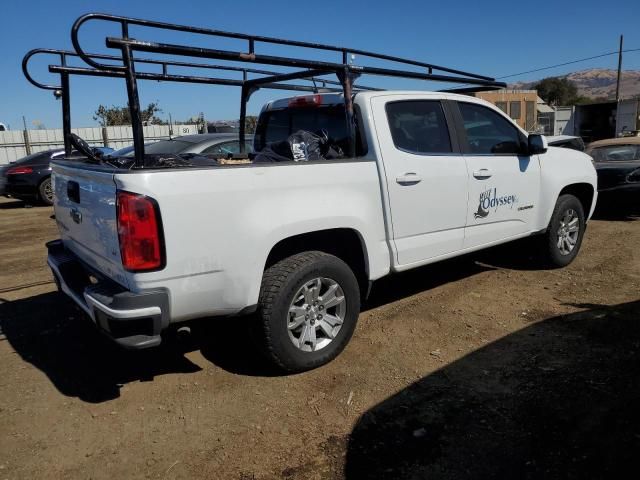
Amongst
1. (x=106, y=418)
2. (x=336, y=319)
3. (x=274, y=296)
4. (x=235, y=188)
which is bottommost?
(x=106, y=418)

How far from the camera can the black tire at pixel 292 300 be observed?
3.16 meters

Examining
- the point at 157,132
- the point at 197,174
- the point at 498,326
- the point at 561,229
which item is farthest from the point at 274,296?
the point at 157,132

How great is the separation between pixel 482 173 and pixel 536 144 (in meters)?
0.84

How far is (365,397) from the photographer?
3.18 metres

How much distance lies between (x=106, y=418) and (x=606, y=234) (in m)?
7.11

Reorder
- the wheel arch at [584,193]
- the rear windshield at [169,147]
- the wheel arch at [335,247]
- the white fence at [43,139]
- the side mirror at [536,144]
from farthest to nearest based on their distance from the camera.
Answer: the white fence at [43,139] → the rear windshield at [169,147] → the wheel arch at [584,193] → the side mirror at [536,144] → the wheel arch at [335,247]

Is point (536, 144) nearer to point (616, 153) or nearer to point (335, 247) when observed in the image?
point (335, 247)

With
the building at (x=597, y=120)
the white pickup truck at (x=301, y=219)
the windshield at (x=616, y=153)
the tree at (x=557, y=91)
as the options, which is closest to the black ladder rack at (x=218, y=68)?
the white pickup truck at (x=301, y=219)

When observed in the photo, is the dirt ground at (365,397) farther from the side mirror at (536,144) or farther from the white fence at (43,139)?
the white fence at (43,139)

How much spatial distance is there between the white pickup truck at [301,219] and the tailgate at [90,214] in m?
0.02

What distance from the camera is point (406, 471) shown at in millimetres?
2490

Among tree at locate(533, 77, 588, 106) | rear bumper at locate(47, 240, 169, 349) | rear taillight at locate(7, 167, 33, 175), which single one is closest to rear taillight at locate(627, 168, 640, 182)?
rear bumper at locate(47, 240, 169, 349)

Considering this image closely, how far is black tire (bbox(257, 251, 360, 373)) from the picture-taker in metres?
3.16

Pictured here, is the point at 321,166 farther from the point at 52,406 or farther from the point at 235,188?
the point at 52,406
